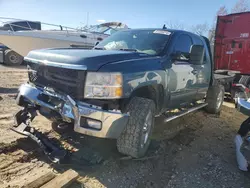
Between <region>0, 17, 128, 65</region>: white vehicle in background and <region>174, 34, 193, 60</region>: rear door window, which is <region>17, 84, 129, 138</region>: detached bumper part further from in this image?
<region>0, 17, 128, 65</region>: white vehicle in background

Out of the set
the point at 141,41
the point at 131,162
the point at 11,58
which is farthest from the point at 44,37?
the point at 131,162

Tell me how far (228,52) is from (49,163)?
830 cm

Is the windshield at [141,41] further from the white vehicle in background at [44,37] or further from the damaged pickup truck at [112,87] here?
the white vehicle in background at [44,37]

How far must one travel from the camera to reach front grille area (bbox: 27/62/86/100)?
9.21ft

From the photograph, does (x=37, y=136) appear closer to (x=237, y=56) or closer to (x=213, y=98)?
(x=213, y=98)

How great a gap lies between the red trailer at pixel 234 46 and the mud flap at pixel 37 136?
687 cm

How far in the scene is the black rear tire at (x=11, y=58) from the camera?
1251 cm

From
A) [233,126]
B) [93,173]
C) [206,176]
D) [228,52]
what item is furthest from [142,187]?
[228,52]

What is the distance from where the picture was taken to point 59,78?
3070mm

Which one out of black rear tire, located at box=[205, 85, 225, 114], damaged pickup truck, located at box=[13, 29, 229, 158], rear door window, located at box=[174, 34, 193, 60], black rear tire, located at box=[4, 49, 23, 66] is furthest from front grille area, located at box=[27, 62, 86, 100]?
black rear tire, located at box=[4, 49, 23, 66]

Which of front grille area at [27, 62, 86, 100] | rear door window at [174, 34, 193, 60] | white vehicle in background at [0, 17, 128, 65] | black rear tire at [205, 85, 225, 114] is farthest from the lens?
white vehicle in background at [0, 17, 128, 65]

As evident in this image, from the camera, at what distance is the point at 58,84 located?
311cm

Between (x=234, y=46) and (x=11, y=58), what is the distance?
10.6 meters

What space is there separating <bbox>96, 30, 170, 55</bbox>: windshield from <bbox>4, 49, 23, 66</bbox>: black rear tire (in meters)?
9.74
